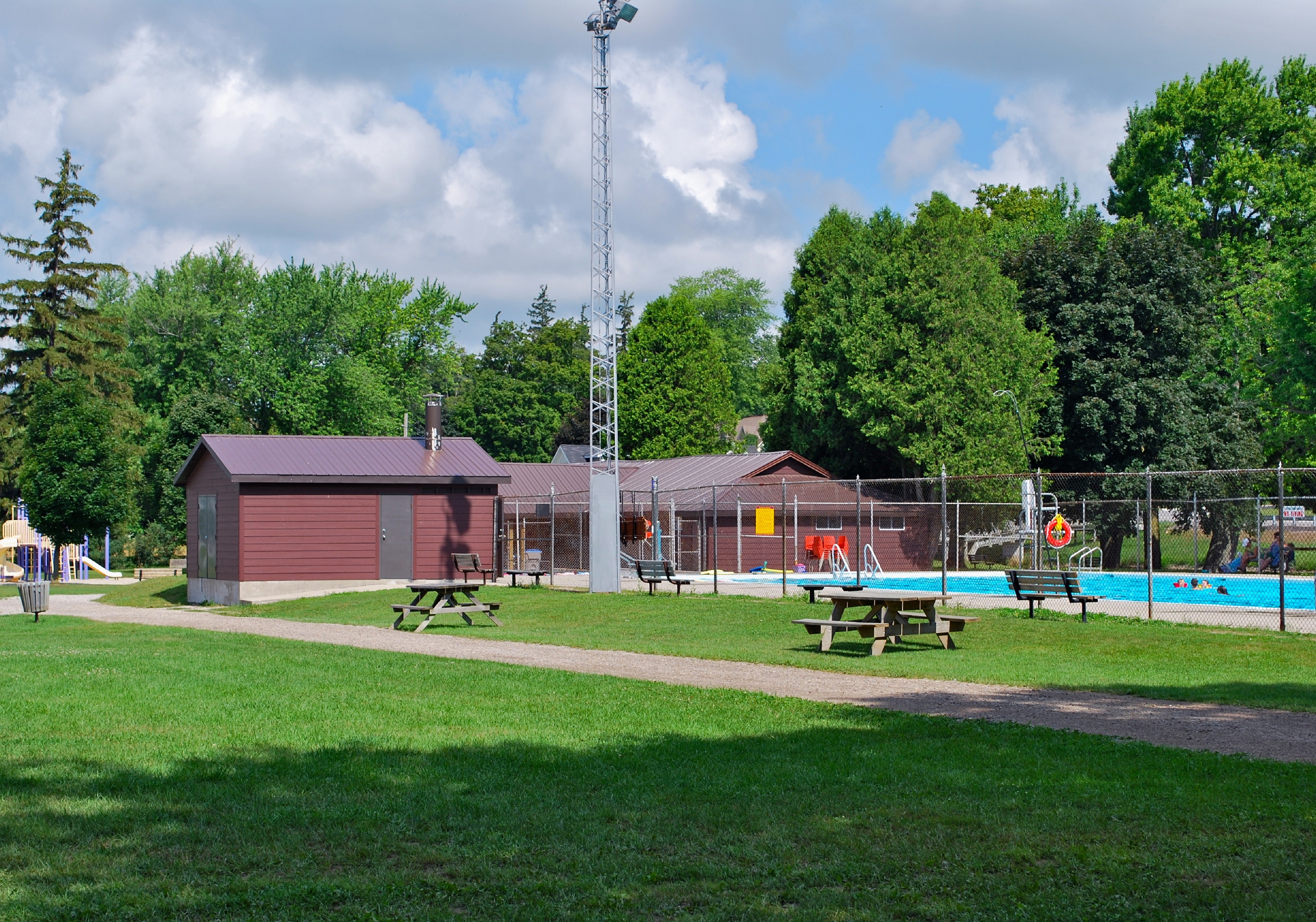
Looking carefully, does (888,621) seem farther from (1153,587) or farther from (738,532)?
(738,532)

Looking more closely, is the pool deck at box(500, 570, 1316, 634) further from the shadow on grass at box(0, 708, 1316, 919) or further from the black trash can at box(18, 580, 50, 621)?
the shadow on grass at box(0, 708, 1316, 919)

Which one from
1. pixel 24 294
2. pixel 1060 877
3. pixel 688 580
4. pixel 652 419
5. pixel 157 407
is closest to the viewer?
pixel 1060 877

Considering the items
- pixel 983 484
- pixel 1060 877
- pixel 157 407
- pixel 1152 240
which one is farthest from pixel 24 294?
pixel 1060 877

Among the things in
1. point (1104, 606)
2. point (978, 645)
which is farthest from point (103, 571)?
point (978, 645)

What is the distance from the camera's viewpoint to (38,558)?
153 ft

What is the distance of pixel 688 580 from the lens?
26.9 m

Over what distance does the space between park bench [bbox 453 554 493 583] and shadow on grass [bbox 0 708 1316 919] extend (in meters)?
22.1

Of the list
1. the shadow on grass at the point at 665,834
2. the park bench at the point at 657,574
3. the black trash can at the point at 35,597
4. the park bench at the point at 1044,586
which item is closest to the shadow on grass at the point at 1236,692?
the shadow on grass at the point at 665,834

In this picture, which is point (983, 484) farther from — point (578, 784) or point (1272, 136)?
point (578, 784)

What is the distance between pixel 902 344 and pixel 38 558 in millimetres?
32492

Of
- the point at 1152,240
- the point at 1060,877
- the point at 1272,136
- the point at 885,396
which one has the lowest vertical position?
the point at 1060,877

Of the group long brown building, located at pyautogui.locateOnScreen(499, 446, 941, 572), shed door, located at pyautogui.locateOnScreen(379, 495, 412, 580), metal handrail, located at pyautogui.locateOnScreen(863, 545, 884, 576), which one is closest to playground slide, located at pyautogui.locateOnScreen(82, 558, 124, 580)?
long brown building, located at pyautogui.locateOnScreen(499, 446, 941, 572)

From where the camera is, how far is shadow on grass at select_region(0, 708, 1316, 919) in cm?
513

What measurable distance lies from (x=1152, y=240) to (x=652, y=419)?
2976 centimetres
